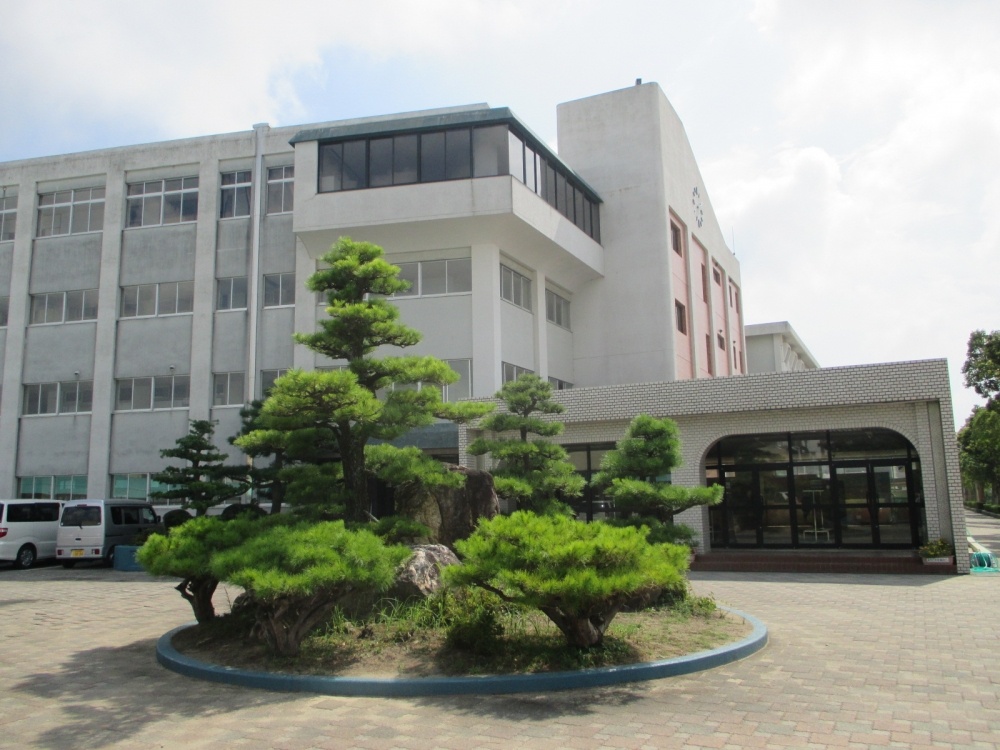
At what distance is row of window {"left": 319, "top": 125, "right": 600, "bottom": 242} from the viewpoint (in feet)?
72.1

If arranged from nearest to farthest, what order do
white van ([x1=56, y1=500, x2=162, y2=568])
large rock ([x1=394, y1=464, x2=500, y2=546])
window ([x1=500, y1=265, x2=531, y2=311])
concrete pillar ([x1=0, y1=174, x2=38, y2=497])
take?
large rock ([x1=394, y1=464, x2=500, y2=546])
white van ([x1=56, y1=500, x2=162, y2=568])
window ([x1=500, y1=265, x2=531, y2=311])
concrete pillar ([x1=0, y1=174, x2=38, y2=497])

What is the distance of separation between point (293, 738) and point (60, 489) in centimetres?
2474

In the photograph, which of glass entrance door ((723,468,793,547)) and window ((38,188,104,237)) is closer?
glass entrance door ((723,468,793,547))

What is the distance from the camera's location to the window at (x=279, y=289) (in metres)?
25.5

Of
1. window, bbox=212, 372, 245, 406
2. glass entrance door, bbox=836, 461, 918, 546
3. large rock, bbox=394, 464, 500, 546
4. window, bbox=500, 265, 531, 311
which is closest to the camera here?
large rock, bbox=394, 464, 500, 546

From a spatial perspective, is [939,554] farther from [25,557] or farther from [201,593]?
[25,557]

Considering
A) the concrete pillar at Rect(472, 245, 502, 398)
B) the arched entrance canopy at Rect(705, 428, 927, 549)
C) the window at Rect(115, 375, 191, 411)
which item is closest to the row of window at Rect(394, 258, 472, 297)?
the concrete pillar at Rect(472, 245, 502, 398)

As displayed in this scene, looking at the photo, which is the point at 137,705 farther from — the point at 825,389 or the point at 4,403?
the point at 4,403

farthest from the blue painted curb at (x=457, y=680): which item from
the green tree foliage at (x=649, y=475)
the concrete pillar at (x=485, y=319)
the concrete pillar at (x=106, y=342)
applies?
the concrete pillar at (x=106, y=342)

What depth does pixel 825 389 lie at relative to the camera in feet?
53.6

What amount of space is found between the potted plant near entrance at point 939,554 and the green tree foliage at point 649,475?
609 cm

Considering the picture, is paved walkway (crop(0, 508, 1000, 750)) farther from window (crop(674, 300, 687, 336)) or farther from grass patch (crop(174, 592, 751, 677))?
window (crop(674, 300, 687, 336))

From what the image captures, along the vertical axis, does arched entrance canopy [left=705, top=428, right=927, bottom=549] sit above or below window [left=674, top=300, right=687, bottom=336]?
below

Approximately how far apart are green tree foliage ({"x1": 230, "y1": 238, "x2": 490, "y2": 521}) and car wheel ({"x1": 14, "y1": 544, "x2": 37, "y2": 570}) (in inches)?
506
